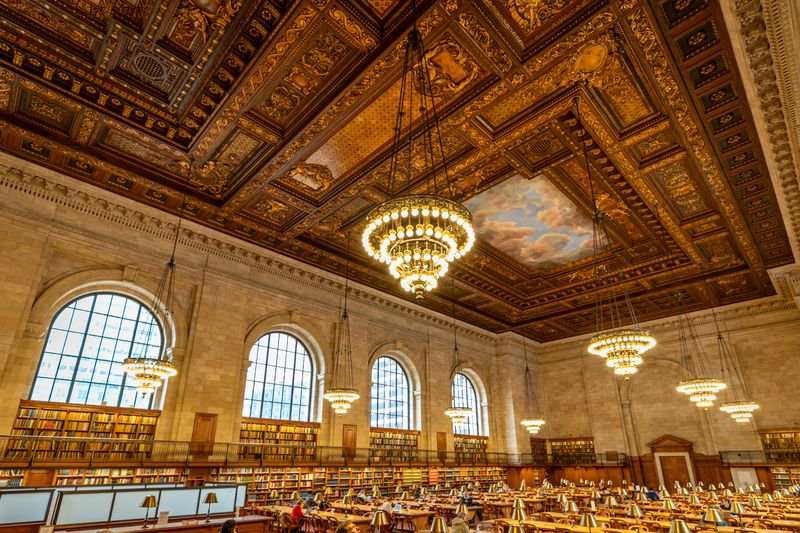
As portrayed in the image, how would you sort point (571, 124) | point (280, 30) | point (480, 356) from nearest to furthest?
point (280, 30) < point (571, 124) < point (480, 356)

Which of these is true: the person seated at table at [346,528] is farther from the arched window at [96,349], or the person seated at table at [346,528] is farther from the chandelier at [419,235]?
the arched window at [96,349]

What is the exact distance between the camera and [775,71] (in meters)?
6.84

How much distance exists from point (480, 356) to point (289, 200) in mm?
12759

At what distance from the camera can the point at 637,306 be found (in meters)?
17.8

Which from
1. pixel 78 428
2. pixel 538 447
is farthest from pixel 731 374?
pixel 78 428

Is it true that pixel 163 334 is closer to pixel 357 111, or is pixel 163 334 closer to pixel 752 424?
pixel 357 111

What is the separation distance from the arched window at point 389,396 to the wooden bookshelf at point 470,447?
→ 2.49 metres

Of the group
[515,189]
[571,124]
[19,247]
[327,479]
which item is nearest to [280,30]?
[571,124]

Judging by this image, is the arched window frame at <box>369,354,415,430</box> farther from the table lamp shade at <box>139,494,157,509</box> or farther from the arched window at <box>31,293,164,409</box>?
the table lamp shade at <box>139,494,157,509</box>

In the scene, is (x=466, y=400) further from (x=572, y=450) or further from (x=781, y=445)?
(x=781, y=445)

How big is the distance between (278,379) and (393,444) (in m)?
4.90

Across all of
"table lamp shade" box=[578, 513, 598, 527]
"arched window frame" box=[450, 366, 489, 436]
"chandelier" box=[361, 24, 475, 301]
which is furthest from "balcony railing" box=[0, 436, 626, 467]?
Answer: "table lamp shade" box=[578, 513, 598, 527]

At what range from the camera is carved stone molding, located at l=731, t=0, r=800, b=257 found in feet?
19.5

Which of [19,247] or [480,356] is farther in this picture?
[480,356]
